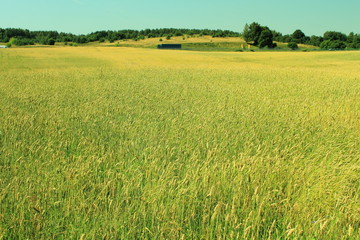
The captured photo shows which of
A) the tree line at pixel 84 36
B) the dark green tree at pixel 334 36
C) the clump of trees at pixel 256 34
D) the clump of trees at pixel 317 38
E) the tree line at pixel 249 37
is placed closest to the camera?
the tree line at pixel 249 37

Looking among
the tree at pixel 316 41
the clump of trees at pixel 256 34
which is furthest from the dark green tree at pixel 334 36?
the clump of trees at pixel 256 34

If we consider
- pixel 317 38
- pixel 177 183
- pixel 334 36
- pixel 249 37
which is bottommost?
pixel 177 183

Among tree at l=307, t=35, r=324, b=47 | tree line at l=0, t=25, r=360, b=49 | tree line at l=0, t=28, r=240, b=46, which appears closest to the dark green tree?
tree line at l=0, t=25, r=360, b=49

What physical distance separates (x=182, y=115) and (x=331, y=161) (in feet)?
10.4

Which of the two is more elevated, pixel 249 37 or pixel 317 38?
pixel 317 38

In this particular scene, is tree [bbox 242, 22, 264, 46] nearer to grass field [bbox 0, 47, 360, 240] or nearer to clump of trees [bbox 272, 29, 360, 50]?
clump of trees [bbox 272, 29, 360, 50]

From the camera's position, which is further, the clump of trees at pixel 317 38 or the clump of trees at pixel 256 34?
the clump of trees at pixel 317 38

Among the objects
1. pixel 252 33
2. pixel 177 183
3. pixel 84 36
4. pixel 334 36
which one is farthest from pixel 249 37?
pixel 177 183

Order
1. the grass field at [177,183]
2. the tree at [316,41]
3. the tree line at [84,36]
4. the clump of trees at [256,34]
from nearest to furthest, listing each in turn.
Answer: the grass field at [177,183] → the clump of trees at [256,34] → the tree line at [84,36] → the tree at [316,41]

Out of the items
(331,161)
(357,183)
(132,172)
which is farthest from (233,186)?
(331,161)

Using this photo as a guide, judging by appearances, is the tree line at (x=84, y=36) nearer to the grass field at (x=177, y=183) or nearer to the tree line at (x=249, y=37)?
the tree line at (x=249, y=37)

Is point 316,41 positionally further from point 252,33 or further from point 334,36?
point 252,33

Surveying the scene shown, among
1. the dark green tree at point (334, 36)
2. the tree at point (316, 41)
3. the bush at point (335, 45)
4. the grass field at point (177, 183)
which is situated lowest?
the grass field at point (177, 183)

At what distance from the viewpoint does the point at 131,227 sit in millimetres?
2441
